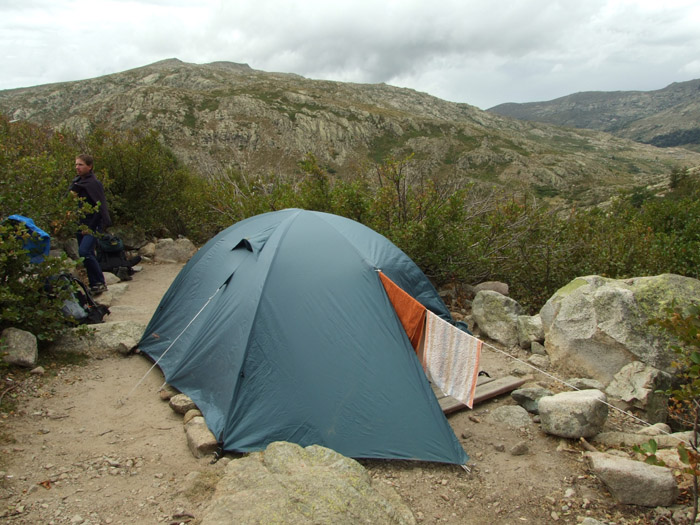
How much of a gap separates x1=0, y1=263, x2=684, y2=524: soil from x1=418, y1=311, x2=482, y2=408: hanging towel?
528 millimetres

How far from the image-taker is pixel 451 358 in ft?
14.8

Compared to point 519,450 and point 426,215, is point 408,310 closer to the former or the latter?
point 519,450

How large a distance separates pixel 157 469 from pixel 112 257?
693cm

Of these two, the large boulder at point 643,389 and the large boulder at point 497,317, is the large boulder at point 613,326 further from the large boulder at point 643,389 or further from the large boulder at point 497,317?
the large boulder at point 497,317

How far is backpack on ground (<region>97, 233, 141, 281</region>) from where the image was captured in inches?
372

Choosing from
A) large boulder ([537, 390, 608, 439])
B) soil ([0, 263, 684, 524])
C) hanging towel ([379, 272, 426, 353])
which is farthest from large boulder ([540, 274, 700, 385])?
hanging towel ([379, 272, 426, 353])

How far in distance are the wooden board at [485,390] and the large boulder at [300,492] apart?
1.56 metres

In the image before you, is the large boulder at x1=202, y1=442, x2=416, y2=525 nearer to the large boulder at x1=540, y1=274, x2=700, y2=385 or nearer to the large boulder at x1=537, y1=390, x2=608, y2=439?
the large boulder at x1=537, y1=390, x2=608, y2=439

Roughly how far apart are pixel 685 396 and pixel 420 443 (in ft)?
6.80

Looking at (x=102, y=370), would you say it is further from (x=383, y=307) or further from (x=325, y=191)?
(x=325, y=191)

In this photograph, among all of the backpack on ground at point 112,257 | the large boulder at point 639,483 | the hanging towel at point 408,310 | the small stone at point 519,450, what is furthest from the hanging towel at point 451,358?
the backpack on ground at point 112,257

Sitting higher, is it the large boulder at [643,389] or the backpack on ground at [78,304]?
the backpack on ground at [78,304]

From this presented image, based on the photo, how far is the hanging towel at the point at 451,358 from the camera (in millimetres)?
4344

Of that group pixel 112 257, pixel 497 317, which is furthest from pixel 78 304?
pixel 497 317
